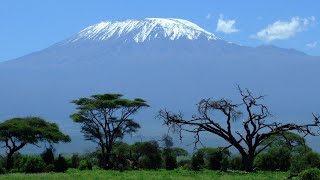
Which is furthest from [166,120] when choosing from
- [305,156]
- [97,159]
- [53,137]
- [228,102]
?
[97,159]

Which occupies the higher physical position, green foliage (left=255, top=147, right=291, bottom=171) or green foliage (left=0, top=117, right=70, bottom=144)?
green foliage (left=0, top=117, right=70, bottom=144)

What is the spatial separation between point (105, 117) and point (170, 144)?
12472mm

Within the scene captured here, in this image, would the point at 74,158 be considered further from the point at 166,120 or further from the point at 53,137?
the point at 166,120

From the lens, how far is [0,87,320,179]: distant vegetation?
137 ft

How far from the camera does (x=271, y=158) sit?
52531mm

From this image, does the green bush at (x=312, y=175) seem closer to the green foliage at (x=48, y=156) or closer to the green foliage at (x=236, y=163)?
the green foliage at (x=236, y=163)

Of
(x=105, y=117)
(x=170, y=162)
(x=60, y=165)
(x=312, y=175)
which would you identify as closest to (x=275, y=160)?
(x=170, y=162)

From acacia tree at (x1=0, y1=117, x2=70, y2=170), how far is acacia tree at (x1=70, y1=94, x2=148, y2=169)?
5.95 metres

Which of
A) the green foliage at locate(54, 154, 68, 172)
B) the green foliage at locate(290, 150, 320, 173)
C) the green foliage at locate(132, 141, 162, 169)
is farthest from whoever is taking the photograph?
the green foliage at locate(132, 141, 162, 169)

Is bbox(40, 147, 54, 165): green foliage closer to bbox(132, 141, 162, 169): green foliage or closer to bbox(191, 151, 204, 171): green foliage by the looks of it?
bbox(132, 141, 162, 169): green foliage

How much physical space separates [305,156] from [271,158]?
521 inches

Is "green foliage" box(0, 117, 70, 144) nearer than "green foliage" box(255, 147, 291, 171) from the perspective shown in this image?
No

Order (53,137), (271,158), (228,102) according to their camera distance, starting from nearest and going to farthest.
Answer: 1. (228,102)
2. (271,158)
3. (53,137)

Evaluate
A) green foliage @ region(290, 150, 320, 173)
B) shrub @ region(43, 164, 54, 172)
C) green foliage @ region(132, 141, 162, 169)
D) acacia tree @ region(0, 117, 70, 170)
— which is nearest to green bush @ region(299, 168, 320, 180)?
green foliage @ region(290, 150, 320, 173)
